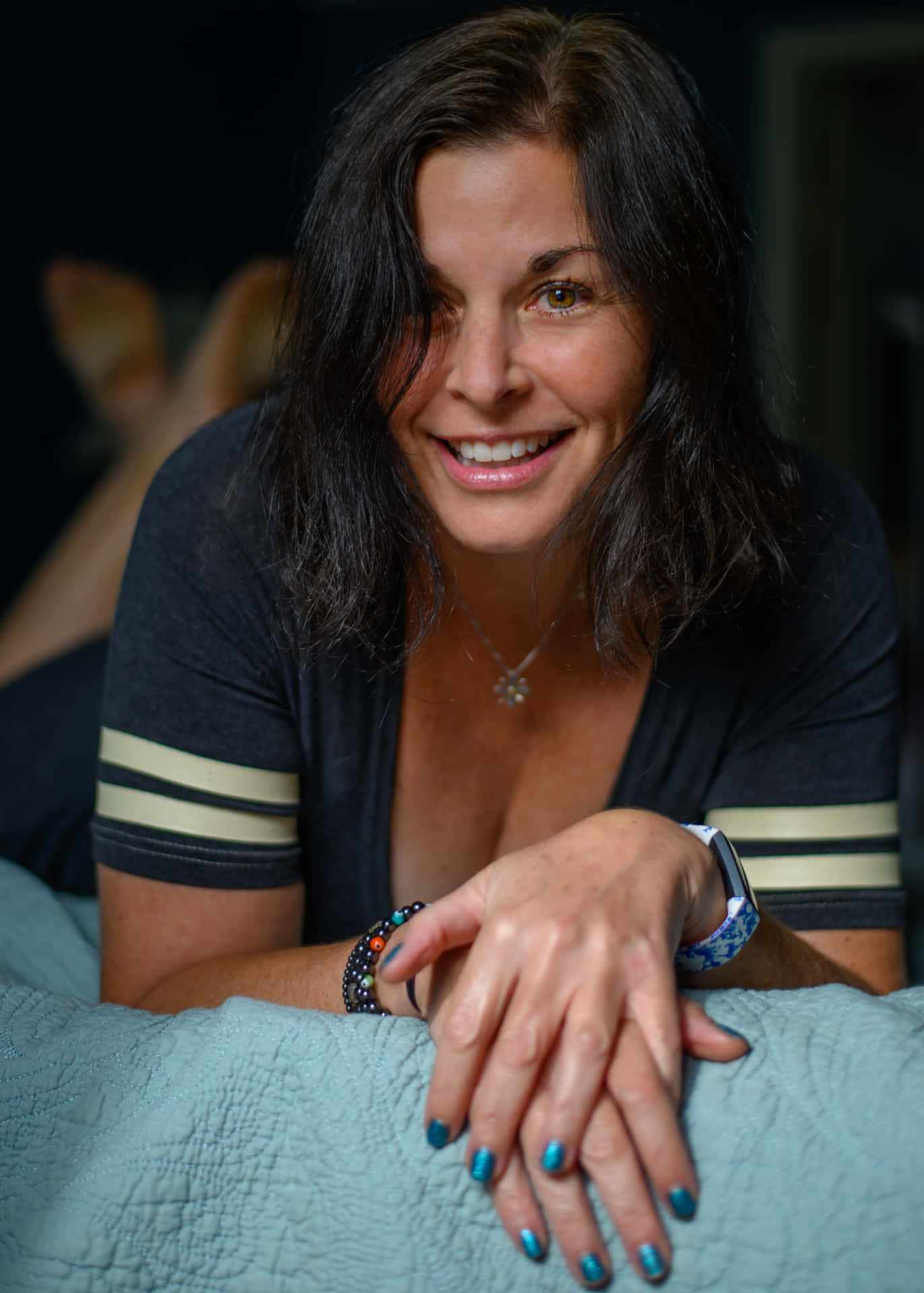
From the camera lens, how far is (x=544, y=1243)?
0.64 meters

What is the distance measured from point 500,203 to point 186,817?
0.55 meters

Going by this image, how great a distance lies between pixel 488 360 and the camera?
91cm

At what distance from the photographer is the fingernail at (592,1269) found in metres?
0.62

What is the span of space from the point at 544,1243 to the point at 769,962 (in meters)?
0.33

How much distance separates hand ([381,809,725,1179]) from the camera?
2.12 feet

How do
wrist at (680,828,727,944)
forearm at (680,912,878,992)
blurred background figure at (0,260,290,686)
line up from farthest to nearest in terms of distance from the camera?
blurred background figure at (0,260,290,686), forearm at (680,912,878,992), wrist at (680,828,727,944)

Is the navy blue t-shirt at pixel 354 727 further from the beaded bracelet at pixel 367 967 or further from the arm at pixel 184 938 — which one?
the beaded bracelet at pixel 367 967

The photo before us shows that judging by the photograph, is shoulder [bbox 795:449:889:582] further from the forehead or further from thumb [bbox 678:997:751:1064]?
thumb [bbox 678:997:751:1064]

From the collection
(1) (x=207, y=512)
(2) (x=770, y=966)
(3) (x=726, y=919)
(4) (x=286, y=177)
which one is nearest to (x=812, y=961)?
(2) (x=770, y=966)

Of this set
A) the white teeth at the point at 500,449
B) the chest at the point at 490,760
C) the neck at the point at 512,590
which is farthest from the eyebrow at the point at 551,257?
the chest at the point at 490,760

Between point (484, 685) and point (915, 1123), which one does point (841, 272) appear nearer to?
point (484, 685)

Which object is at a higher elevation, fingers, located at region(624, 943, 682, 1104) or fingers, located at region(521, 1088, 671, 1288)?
fingers, located at region(624, 943, 682, 1104)

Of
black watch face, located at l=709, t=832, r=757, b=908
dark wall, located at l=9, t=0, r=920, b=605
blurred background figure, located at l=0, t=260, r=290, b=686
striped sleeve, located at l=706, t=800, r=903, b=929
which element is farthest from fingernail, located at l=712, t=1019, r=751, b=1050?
blurred background figure, located at l=0, t=260, r=290, b=686

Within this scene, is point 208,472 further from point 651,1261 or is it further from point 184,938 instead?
point 651,1261
